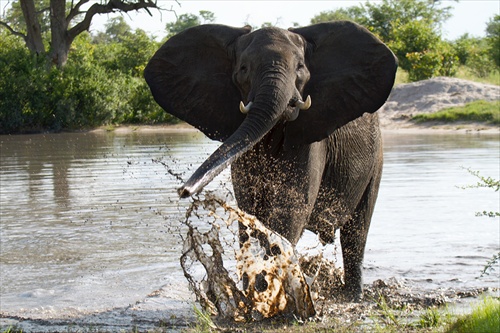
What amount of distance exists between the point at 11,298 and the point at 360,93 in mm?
3223

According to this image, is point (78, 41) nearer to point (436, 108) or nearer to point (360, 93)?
point (436, 108)

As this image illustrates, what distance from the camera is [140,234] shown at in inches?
409

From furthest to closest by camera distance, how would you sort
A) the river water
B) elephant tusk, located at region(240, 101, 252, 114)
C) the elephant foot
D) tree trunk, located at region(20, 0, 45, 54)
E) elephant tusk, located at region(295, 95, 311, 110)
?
tree trunk, located at region(20, 0, 45, 54)
the river water
the elephant foot
elephant tusk, located at region(295, 95, 311, 110)
elephant tusk, located at region(240, 101, 252, 114)

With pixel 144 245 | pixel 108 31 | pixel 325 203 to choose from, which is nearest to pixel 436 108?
pixel 144 245

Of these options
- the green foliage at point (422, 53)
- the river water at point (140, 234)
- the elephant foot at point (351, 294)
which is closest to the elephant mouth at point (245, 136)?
the river water at point (140, 234)

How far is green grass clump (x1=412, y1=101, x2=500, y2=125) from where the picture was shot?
25797 millimetres

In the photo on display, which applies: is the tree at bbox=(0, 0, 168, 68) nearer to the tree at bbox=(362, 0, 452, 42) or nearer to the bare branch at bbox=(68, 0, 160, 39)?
the bare branch at bbox=(68, 0, 160, 39)

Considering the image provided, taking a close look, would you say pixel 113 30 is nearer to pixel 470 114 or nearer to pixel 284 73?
pixel 470 114

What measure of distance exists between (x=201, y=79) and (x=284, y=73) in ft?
3.07

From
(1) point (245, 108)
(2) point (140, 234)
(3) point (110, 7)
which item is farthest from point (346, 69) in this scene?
(3) point (110, 7)

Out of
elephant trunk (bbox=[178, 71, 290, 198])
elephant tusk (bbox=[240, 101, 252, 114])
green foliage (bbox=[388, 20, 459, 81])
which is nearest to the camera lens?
elephant trunk (bbox=[178, 71, 290, 198])

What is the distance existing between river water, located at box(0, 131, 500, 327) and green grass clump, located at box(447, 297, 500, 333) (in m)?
1.83

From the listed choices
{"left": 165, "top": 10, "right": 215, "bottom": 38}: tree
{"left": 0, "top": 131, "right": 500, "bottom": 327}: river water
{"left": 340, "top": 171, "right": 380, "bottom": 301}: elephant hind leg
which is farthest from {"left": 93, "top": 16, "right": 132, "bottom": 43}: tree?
{"left": 340, "top": 171, "right": 380, "bottom": 301}: elephant hind leg

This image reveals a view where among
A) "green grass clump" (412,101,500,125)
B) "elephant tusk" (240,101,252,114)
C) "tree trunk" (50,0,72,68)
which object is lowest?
"green grass clump" (412,101,500,125)
